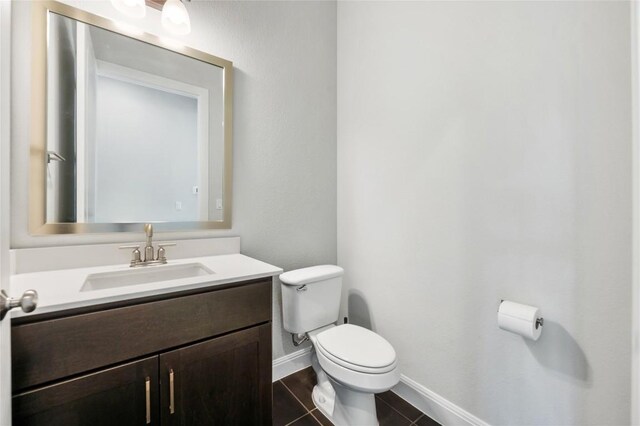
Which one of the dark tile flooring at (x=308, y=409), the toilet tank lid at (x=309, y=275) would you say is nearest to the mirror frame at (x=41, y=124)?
the toilet tank lid at (x=309, y=275)

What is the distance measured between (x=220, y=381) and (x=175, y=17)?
63.0 inches

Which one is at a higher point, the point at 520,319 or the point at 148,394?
the point at 520,319

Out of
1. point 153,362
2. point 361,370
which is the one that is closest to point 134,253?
point 153,362

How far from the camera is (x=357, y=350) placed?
→ 4.18ft

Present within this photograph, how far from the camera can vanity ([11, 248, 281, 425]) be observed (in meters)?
0.71

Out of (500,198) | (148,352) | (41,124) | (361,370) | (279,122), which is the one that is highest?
(279,122)

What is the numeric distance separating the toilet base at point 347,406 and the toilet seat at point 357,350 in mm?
134

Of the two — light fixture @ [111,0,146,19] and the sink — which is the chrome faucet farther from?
light fixture @ [111,0,146,19]

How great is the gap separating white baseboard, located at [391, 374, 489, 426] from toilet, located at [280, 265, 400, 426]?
35 centimetres

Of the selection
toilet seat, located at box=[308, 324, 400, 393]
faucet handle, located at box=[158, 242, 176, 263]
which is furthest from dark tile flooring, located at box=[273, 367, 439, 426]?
faucet handle, located at box=[158, 242, 176, 263]

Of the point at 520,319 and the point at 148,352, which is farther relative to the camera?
the point at 520,319

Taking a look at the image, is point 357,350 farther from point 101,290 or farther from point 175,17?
point 175,17

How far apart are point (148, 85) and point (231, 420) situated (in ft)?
5.06

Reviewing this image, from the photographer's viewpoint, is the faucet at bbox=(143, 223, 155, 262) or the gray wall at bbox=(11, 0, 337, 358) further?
the gray wall at bbox=(11, 0, 337, 358)
